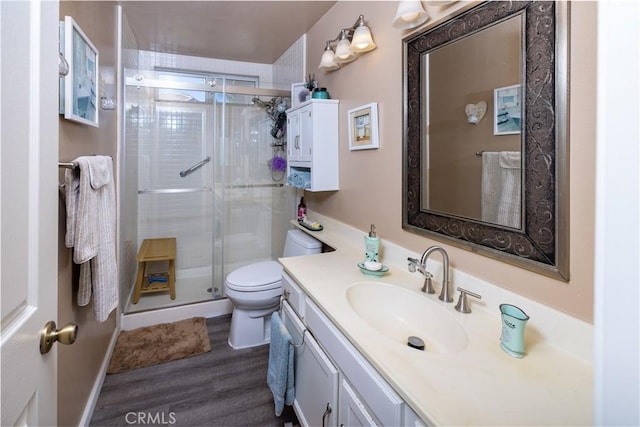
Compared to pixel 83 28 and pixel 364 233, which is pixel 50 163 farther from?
pixel 364 233

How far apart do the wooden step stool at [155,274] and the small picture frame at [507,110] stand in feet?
8.95


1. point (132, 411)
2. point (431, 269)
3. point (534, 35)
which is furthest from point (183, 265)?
point (534, 35)

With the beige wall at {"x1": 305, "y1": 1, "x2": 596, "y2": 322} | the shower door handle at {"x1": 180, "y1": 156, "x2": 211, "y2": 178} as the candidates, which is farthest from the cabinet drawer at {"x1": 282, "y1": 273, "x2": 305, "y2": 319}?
the shower door handle at {"x1": 180, "y1": 156, "x2": 211, "y2": 178}

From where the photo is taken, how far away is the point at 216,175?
3.02 metres

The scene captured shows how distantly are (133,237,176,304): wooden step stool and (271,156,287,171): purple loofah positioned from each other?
4.19 ft

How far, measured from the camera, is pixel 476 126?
1115 mm

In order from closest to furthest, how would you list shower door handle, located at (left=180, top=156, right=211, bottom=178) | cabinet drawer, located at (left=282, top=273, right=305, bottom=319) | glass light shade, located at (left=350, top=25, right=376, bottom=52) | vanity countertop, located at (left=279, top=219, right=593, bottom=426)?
1. vanity countertop, located at (left=279, top=219, right=593, bottom=426)
2. cabinet drawer, located at (left=282, top=273, right=305, bottom=319)
3. glass light shade, located at (left=350, top=25, right=376, bottom=52)
4. shower door handle, located at (left=180, top=156, right=211, bottom=178)

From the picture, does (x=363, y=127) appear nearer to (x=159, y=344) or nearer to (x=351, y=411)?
(x=351, y=411)

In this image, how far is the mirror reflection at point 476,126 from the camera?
38.5 inches

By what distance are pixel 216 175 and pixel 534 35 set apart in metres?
2.69

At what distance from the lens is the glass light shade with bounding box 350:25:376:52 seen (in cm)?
161

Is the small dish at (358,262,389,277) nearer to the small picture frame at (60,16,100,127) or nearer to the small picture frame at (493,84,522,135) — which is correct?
the small picture frame at (493,84,522,135)

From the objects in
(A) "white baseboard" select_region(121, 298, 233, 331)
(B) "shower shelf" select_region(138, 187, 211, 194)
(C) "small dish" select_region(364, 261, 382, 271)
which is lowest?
(A) "white baseboard" select_region(121, 298, 233, 331)

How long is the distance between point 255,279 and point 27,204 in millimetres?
1669
